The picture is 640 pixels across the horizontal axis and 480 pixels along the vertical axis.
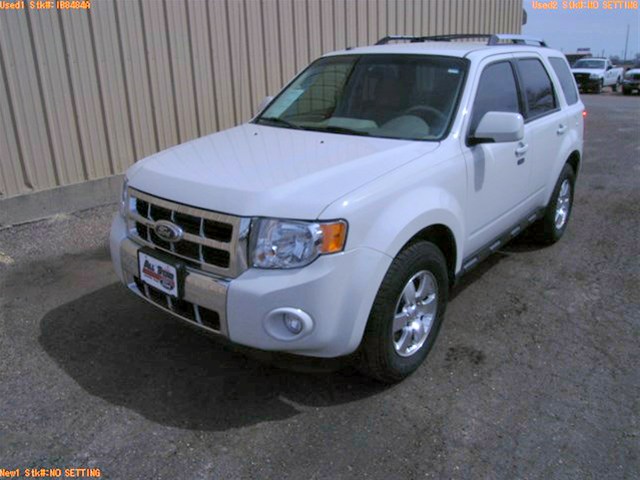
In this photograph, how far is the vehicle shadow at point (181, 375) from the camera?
2955 millimetres

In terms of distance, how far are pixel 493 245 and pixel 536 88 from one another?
1.45 meters

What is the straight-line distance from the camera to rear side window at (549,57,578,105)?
5.11 metres

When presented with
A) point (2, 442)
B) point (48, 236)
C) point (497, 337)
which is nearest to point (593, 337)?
point (497, 337)

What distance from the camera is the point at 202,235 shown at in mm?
2719

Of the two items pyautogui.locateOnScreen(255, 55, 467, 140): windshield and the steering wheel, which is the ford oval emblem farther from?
the steering wheel

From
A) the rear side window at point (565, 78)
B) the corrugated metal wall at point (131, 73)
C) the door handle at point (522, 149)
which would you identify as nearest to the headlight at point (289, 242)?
the door handle at point (522, 149)

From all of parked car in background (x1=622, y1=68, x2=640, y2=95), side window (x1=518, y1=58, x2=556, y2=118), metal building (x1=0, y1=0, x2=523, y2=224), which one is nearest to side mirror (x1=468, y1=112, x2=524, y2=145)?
side window (x1=518, y1=58, x2=556, y2=118)

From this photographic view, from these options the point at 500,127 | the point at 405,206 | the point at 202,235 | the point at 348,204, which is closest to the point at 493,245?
the point at 500,127

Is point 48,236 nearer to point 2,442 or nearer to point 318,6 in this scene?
point 2,442

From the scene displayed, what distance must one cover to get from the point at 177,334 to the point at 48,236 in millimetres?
2573

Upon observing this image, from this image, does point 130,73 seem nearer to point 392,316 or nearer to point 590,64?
point 392,316

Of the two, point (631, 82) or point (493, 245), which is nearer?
point (493, 245)

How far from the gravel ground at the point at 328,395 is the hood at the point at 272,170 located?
0.82m

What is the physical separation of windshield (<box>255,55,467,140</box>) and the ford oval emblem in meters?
1.31
